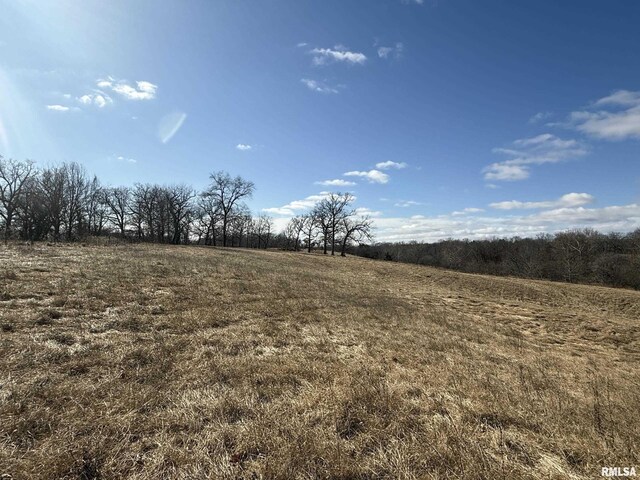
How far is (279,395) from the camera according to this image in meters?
4.91

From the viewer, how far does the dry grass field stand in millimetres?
3349

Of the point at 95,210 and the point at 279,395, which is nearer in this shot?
the point at 279,395

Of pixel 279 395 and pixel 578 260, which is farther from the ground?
pixel 578 260

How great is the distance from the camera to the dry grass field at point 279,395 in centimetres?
335

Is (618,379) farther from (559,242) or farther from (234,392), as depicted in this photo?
(559,242)

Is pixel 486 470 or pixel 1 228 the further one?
pixel 1 228

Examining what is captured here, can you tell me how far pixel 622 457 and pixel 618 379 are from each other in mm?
5744

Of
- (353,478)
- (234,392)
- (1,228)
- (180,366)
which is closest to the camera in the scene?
(353,478)

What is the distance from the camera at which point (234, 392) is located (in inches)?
190

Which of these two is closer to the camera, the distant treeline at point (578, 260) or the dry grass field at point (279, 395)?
the dry grass field at point (279, 395)

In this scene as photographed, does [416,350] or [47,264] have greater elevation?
[47,264]

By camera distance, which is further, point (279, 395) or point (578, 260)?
point (578, 260)

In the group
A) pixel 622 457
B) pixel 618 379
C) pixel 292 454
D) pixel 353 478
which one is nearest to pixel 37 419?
pixel 292 454

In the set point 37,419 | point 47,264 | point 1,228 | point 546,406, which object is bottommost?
point 546,406
